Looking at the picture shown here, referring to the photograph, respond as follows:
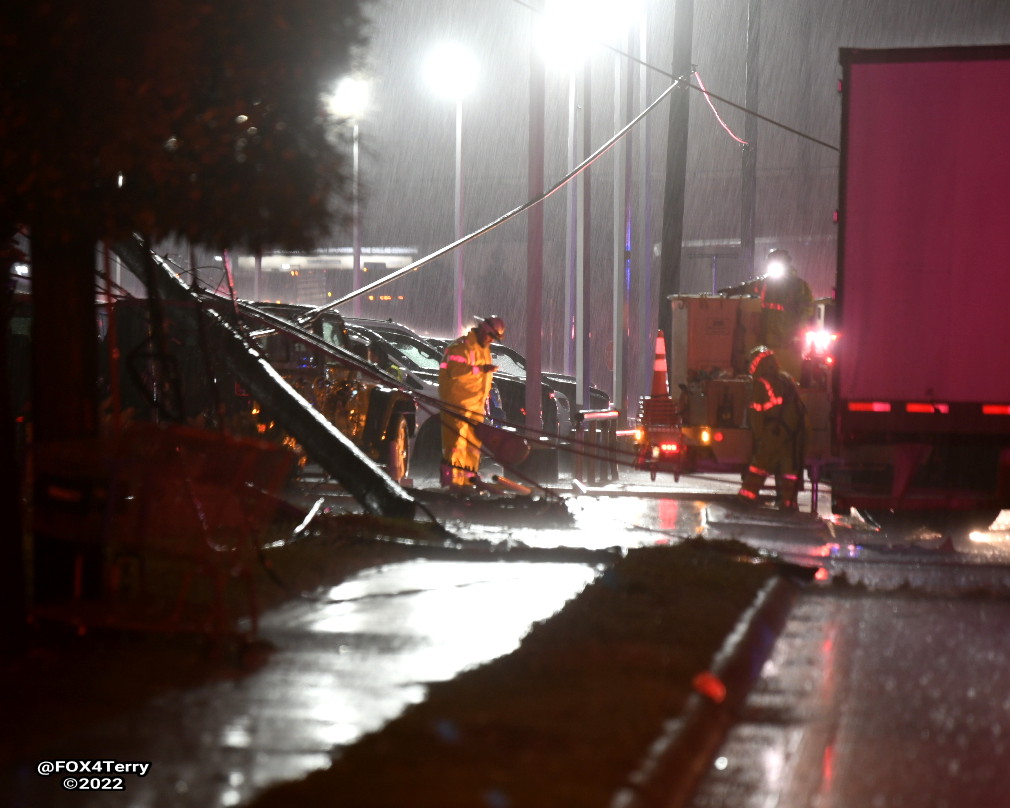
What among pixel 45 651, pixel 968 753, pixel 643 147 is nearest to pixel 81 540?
pixel 45 651

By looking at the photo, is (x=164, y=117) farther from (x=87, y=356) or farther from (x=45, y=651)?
(x=45, y=651)

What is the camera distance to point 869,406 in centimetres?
1280

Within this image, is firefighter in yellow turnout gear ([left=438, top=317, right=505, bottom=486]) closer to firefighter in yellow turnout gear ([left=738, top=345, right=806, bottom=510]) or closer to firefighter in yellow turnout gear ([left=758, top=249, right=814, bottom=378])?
firefighter in yellow turnout gear ([left=758, top=249, right=814, bottom=378])

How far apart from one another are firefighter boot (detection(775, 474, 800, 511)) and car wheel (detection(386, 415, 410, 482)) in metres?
4.62

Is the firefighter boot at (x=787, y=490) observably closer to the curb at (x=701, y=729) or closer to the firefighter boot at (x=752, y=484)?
the firefighter boot at (x=752, y=484)

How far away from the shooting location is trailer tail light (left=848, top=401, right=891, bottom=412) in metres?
12.8

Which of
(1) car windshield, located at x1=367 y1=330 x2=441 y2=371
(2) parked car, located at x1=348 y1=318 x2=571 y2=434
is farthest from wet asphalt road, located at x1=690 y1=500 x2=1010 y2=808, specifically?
(1) car windshield, located at x1=367 y1=330 x2=441 y2=371

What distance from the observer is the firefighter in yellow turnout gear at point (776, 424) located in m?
14.6

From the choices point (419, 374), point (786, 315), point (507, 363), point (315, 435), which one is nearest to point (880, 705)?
point (315, 435)

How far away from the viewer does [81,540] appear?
6996mm

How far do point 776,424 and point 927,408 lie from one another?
7.05 ft

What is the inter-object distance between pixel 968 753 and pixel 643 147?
884 inches

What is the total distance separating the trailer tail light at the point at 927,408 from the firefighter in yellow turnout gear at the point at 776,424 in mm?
1866

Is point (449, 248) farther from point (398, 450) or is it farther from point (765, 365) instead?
point (765, 365)
